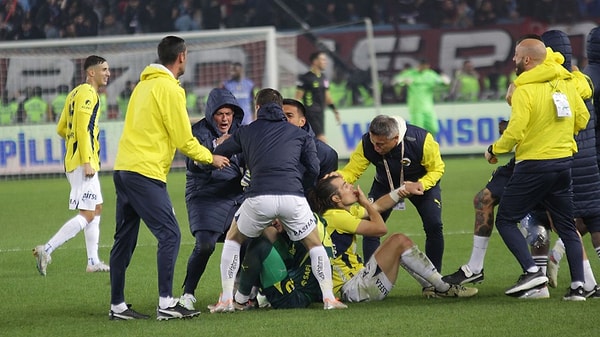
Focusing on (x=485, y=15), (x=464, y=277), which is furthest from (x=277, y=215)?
(x=485, y=15)

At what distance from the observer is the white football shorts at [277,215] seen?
26.6 ft

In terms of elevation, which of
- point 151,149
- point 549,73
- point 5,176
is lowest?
point 5,176

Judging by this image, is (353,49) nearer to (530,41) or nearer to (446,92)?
(446,92)

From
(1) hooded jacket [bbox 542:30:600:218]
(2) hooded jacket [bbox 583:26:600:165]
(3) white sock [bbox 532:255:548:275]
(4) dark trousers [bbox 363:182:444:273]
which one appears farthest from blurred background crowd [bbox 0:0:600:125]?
(1) hooded jacket [bbox 542:30:600:218]

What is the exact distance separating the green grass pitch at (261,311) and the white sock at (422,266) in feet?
0.46

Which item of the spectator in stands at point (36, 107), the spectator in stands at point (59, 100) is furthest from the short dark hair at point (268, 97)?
the spectator in stands at point (36, 107)

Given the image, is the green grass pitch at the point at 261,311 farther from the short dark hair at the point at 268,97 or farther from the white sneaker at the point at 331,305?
the short dark hair at the point at 268,97

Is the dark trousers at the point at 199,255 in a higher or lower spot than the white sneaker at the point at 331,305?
higher

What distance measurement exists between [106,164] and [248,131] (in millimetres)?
14923

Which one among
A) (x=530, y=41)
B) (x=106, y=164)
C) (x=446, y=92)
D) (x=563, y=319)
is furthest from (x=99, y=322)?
(x=446, y=92)

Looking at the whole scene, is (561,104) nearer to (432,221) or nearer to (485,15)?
(432,221)

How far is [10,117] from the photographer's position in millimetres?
22297

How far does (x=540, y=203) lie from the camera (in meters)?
8.67

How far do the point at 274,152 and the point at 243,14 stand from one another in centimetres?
2378
